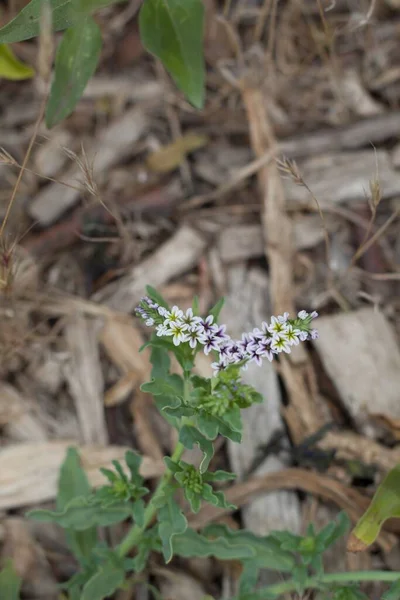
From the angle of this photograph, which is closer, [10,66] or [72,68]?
[72,68]

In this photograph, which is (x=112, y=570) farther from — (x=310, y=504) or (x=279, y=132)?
(x=279, y=132)

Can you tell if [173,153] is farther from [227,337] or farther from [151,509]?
[151,509]

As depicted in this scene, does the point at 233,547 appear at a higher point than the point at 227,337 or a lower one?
lower

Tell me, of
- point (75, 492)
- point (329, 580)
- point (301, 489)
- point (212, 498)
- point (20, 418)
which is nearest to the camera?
point (212, 498)

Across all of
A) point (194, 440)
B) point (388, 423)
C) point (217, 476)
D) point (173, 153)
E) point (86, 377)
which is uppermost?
point (173, 153)

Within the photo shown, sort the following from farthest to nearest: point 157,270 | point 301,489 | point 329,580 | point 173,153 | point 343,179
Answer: point 173,153
point 343,179
point 157,270
point 301,489
point 329,580

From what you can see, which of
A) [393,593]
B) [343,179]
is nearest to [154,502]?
[393,593]

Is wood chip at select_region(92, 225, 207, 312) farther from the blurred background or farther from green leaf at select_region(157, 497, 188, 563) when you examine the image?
green leaf at select_region(157, 497, 188, 563)
